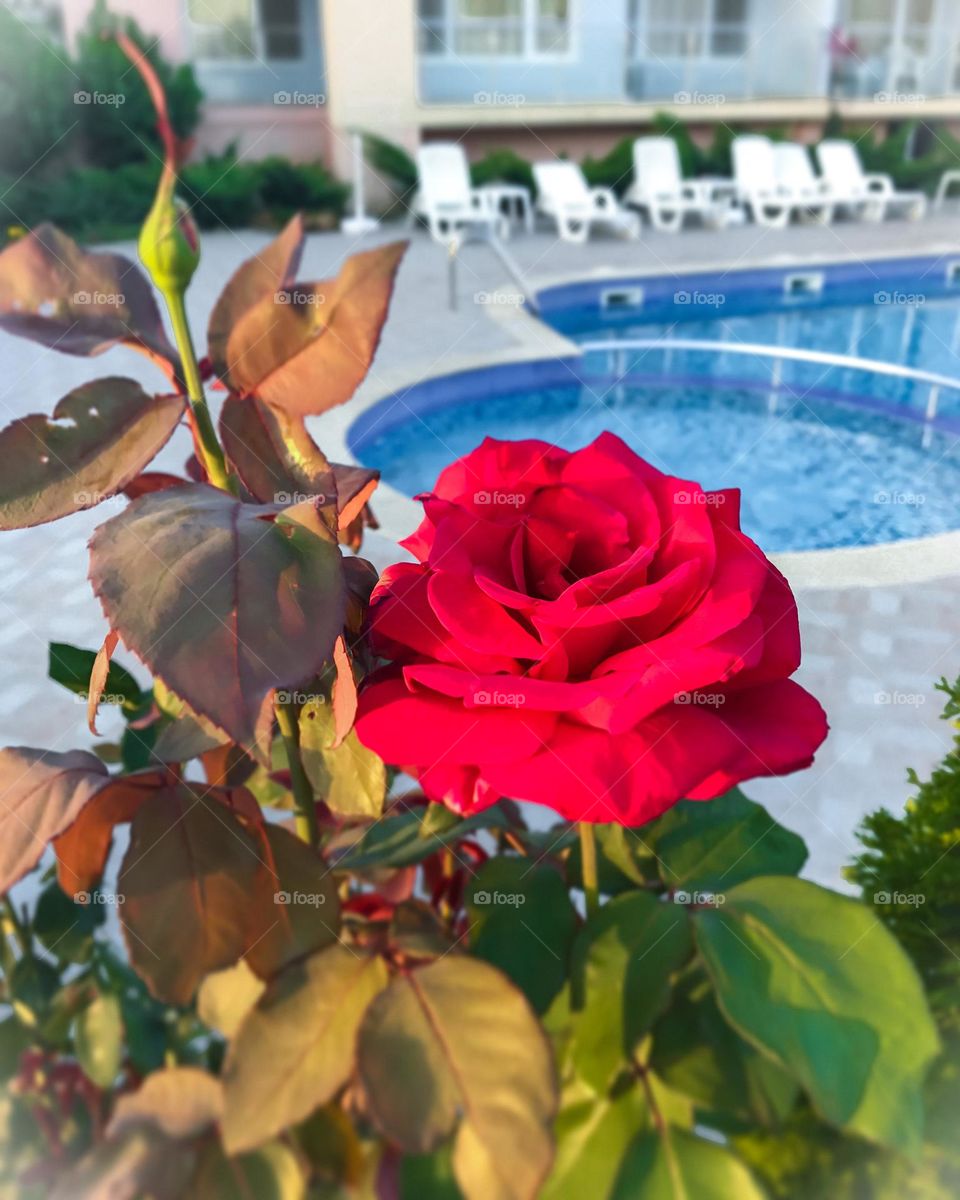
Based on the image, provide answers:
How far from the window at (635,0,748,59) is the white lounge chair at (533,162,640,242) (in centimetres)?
613

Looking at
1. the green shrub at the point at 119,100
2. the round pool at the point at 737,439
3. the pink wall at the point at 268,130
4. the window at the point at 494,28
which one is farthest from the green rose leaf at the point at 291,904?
the window at the point at 494,28

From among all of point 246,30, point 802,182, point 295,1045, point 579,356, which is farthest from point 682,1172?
point 246,30

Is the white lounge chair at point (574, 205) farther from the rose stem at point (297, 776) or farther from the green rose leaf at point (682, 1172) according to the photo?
the green rose leaf at point (682, 1172)

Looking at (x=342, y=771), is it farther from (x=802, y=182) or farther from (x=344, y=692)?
(x=802, y=182)

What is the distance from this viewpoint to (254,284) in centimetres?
50

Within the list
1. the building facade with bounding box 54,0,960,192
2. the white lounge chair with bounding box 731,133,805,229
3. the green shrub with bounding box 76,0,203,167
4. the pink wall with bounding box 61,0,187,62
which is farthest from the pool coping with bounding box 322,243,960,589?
the pink wall with bounding box 61,0,187,62

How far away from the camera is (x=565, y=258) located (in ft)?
35.7

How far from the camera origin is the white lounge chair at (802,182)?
13398 millimetres

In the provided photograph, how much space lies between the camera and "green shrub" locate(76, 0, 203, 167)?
1242 centimetres

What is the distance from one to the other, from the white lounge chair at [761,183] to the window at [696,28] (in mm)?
4692

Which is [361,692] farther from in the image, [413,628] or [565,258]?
[565,258]

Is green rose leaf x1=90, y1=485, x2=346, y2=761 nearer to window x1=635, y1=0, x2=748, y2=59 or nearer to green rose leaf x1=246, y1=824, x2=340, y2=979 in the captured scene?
green rose leaf x1=246, y1=824, x2=340, y2=979

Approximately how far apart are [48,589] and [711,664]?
3814 mm

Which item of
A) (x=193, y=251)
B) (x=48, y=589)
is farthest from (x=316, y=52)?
(x=193, y=251)
